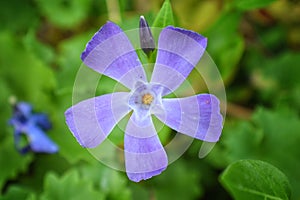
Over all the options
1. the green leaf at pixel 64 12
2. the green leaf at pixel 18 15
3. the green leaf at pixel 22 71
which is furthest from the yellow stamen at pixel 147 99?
the green leaf at pixel 18 15

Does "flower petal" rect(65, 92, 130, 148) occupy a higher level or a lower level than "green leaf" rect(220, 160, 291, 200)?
higher

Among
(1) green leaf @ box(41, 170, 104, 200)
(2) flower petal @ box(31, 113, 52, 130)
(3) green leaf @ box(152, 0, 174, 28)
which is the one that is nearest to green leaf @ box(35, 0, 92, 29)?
(2) flower petal @ box(31, 113, 52, 130)

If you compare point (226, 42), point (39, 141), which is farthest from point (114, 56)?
point (226, 42)

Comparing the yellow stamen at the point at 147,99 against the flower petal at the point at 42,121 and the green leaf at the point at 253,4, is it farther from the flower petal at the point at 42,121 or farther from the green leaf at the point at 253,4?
the flower petal at the point at 42,121

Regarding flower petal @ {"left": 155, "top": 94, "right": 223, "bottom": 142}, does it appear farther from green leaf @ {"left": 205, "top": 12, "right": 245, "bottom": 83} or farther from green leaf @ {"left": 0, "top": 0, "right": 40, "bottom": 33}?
green leaf @ {"left": 0, "top": 0, "right": 40, "bottom": 33}

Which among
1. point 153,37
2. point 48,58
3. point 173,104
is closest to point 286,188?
point 173,104

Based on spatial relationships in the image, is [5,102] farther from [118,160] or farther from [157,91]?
[157,91]
